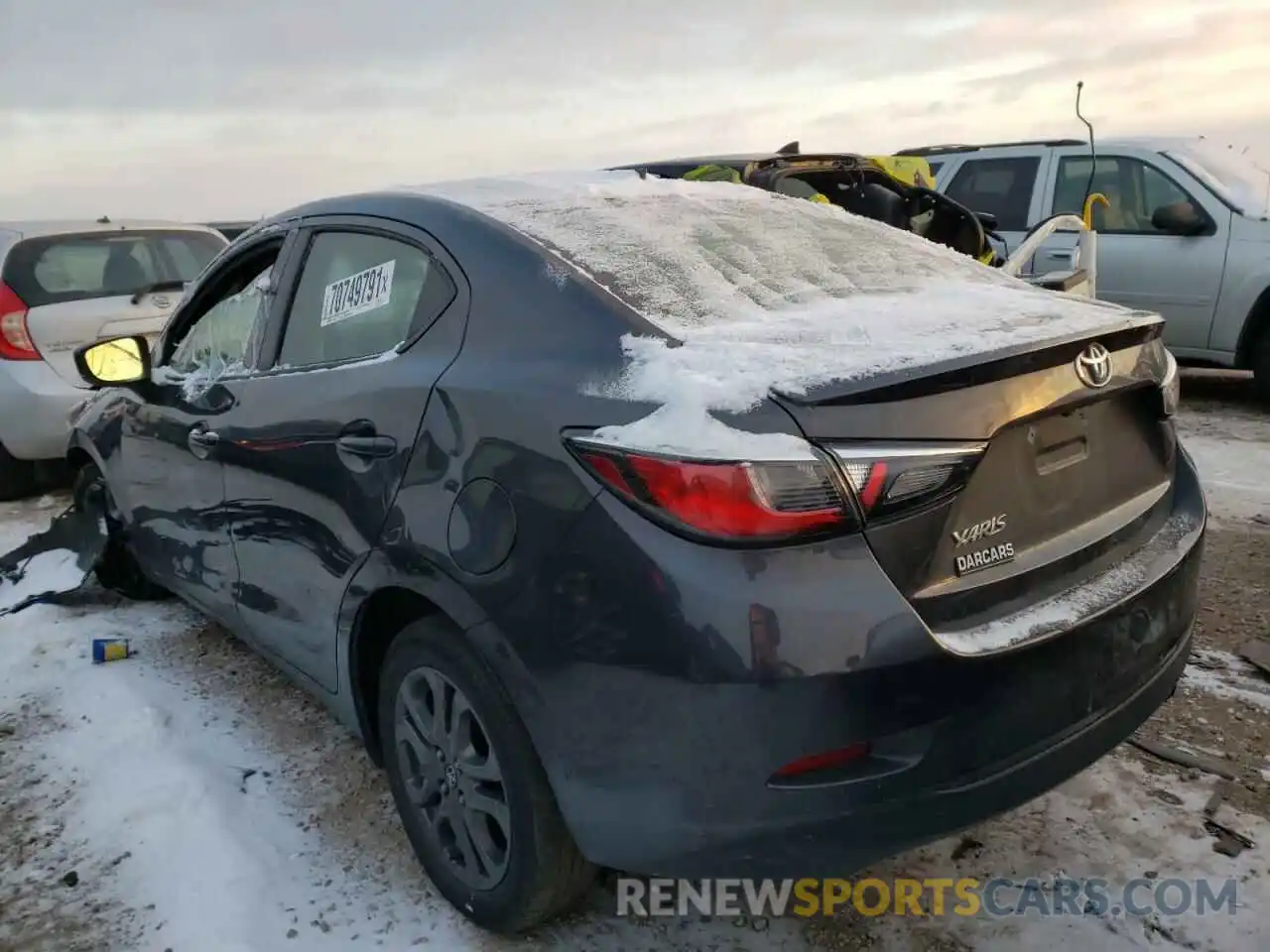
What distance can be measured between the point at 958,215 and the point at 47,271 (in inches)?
221

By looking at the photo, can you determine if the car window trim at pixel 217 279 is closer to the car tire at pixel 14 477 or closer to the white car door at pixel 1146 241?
the car tire at pixel 14 477

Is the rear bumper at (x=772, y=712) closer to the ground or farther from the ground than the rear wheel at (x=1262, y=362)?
farther from the ground

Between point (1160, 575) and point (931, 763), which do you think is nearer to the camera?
point (931, 763)

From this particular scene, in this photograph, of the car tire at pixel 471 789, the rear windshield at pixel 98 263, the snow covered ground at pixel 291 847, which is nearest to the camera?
the car tire at pixel 471 789

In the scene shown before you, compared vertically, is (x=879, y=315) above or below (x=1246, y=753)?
above

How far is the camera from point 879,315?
7.30 ft

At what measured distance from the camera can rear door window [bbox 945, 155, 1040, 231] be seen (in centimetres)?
799

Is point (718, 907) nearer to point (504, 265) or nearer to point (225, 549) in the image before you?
point (504, 265)

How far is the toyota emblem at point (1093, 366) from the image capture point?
2.06 m

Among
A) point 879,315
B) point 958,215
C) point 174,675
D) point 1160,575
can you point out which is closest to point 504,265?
point 879,315

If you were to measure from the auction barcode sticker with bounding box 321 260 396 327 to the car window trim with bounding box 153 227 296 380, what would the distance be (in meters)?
0.29

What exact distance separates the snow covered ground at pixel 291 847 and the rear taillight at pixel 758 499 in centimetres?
111

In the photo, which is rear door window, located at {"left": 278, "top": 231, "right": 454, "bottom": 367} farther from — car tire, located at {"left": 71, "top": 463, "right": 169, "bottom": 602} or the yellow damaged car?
the yellow damaged car

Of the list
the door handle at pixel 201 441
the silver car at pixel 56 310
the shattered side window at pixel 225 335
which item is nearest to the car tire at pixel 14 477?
the silver car at pixel 56 310
